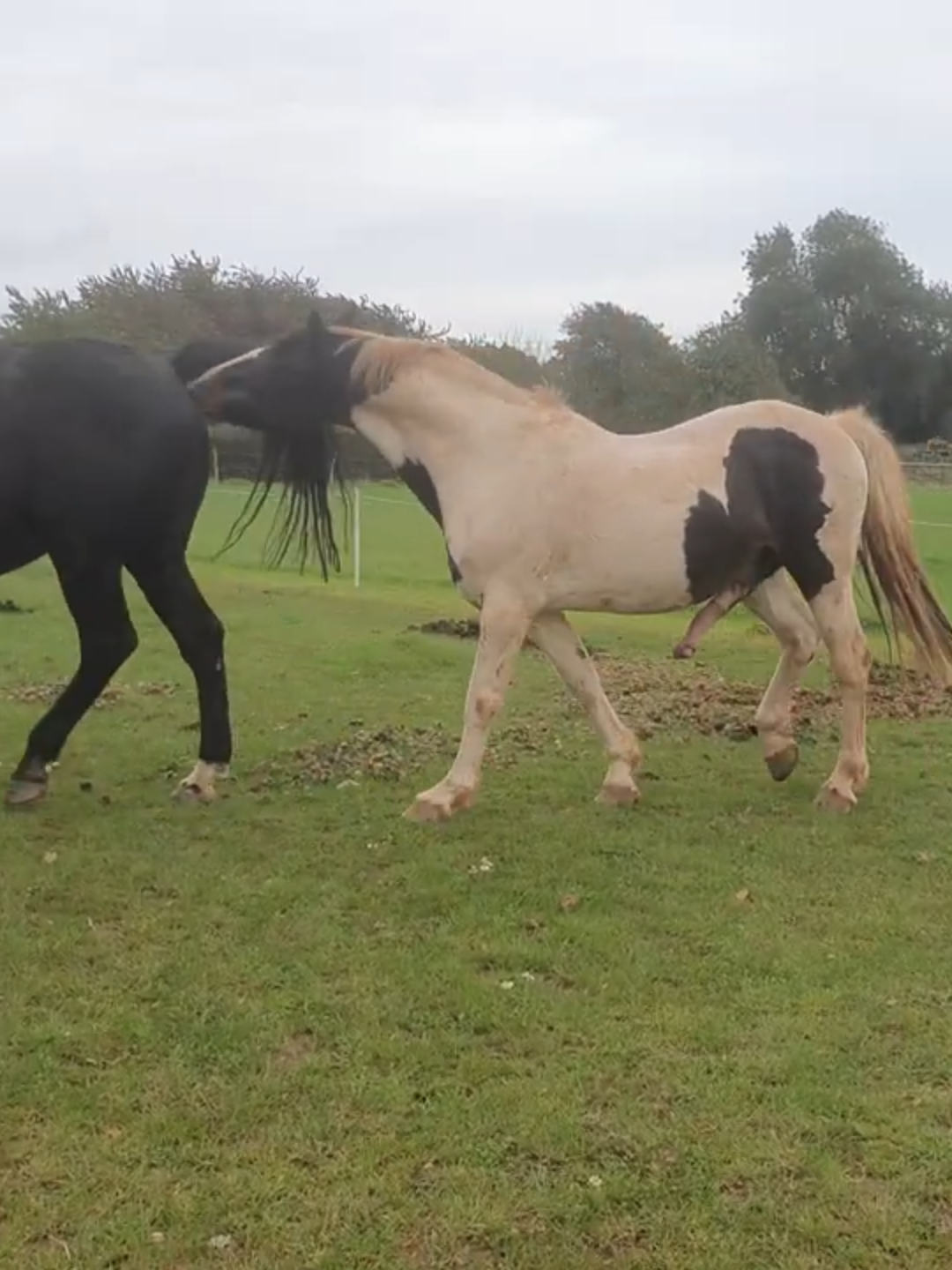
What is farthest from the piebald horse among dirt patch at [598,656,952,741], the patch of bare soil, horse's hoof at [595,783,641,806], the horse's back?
dirt patch at [598,656,952,741]

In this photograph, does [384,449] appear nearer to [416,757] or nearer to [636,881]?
[416,757]

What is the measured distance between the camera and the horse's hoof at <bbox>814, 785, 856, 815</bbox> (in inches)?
225

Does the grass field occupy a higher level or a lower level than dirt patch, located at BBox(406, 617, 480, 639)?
higher

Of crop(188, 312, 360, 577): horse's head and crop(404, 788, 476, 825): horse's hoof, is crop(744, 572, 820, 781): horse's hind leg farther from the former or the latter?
crop(188, 312, 360, 577): horse's head

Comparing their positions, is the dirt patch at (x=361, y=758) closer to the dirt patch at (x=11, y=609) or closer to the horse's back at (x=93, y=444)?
the horse's back at (x=93, y=444)

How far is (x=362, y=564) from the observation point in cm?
1828

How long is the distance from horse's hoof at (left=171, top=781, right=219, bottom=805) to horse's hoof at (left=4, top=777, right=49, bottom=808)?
23.0 inches

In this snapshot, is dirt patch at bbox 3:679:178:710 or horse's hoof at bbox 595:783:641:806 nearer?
horse's hoof at bbox 595:783:641:806

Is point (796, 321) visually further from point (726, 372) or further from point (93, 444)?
point (93, 444)

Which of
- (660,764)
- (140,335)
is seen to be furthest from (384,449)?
(140,335)

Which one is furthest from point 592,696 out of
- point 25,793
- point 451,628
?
point 451,628

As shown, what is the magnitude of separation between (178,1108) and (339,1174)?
0.49 metres

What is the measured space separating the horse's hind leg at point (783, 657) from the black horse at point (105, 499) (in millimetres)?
2431

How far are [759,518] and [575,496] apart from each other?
82 centimetres
